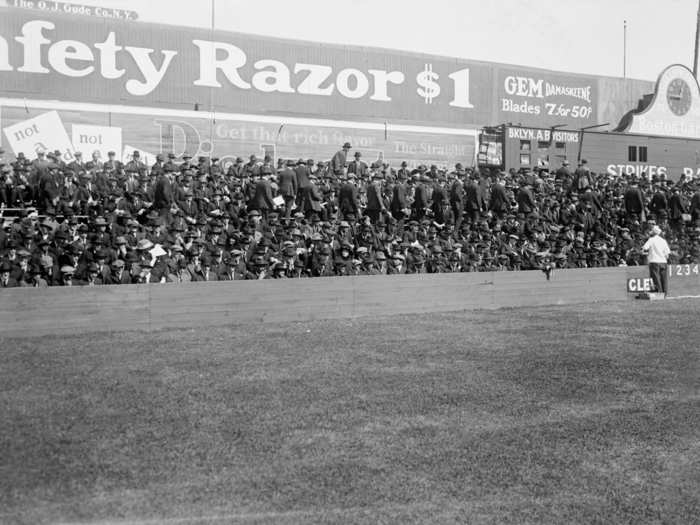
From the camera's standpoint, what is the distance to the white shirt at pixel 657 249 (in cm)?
2330

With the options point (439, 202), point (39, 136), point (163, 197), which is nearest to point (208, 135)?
point (39, 136)

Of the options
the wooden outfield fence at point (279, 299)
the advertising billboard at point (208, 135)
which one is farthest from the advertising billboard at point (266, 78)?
the wooden outfield fence at point (279, 299)

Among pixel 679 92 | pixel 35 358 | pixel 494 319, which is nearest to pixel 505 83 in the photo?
pixel 679 92

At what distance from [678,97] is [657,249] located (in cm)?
2278

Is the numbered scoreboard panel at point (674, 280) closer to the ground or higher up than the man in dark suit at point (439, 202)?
closer to the ground

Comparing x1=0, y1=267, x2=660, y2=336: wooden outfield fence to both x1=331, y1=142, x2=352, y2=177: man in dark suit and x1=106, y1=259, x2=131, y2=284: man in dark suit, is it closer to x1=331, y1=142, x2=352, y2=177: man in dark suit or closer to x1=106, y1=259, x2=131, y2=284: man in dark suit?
x1=106, y1=259, x2=131, y2=284: man in dark suit

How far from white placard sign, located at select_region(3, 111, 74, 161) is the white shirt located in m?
19.2

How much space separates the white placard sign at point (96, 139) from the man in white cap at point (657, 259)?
60.0 ft

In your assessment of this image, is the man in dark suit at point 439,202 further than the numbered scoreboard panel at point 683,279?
No

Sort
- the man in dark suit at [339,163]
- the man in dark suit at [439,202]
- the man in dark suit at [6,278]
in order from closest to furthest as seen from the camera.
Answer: the man in dark suit at [6,278], the man in dark suit at [439,202], the man in dark suit at [339,163]

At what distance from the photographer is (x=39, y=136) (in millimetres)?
26375

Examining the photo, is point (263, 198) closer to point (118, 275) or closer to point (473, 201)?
point (118, 275)

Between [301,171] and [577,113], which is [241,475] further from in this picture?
[577,113]

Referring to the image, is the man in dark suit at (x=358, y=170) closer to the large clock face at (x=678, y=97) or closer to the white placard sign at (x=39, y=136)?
the white placard sign at (x=39, y=136)
